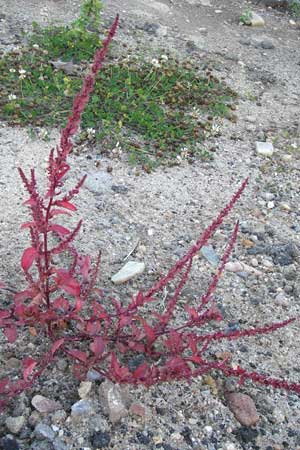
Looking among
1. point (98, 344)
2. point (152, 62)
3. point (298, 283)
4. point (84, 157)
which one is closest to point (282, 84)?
point (152, 62)

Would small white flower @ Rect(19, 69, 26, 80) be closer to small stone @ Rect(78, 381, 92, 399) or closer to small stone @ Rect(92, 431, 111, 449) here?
small stone @ Rect(78, 381, 92, 399)

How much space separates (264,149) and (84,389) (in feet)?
10.1

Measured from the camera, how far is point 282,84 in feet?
22.2

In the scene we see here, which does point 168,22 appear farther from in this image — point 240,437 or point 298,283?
point 240,437

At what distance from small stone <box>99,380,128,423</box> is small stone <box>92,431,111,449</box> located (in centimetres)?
8

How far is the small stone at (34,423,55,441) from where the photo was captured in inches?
110

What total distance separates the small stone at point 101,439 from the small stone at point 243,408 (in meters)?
0.64

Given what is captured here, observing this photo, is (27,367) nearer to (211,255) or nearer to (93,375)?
(93,375)

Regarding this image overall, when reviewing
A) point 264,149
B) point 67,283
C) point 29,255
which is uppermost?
point 29,255

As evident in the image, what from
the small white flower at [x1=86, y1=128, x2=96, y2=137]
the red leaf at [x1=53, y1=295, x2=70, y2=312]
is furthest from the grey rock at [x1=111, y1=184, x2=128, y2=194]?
the red leaf at [x1=53, y1=295, x2=70, y2=312]

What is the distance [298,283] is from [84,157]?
1879mm

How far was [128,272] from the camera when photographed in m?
3.81

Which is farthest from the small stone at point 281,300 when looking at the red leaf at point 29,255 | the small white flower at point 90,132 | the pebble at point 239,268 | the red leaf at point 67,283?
the small white flower at point 90,132

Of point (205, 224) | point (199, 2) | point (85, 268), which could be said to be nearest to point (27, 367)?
point (85, 268)
